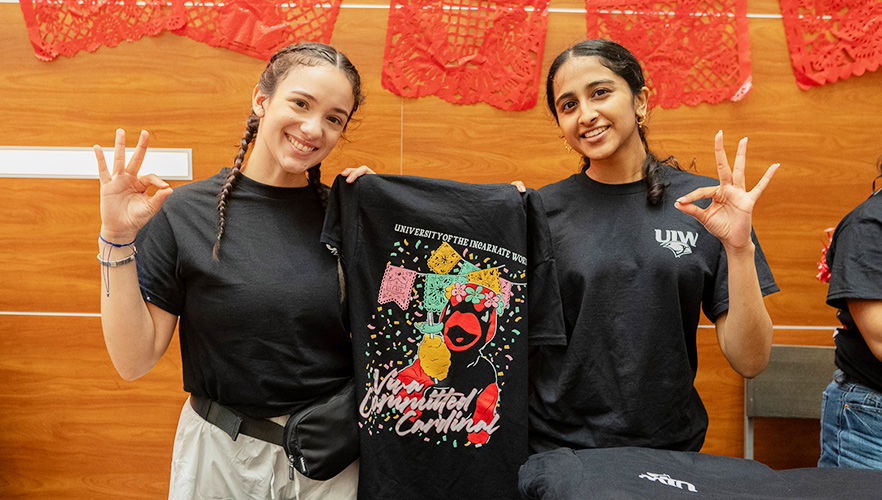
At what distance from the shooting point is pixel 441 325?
1264mm

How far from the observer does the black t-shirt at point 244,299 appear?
110 centimetres

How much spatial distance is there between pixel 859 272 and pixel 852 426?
394mm

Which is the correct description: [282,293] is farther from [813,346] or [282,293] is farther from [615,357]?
[813,346]

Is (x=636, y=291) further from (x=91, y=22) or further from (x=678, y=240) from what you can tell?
(x=91, y=22)

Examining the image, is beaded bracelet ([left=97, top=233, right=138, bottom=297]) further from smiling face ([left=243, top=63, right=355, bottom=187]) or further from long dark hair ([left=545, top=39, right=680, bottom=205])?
long dark hair ([left=545, top=39, right=680, bottom=205])

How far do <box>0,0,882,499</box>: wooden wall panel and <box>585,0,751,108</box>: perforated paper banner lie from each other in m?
0.06

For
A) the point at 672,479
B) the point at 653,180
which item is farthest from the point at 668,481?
the point at 653,180

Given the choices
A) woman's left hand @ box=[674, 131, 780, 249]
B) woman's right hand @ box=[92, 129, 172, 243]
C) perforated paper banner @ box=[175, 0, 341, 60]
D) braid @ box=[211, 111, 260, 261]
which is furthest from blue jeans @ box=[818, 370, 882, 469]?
perforated paper banner @ box=[175, 0, 341, 60]

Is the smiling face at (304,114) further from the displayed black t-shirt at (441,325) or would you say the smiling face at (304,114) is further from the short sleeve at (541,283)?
the short sleeve at (541,283)

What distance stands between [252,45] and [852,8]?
209cm

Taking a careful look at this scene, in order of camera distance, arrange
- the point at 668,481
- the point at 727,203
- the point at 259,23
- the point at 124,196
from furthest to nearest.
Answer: the point at 259,23 < the point at 727,203 < the point at 124,196 < the point at 668,481

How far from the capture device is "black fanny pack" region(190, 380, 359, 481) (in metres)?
1.10

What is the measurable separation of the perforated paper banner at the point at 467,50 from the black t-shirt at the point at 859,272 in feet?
3.36

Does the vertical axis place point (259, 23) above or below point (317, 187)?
above
